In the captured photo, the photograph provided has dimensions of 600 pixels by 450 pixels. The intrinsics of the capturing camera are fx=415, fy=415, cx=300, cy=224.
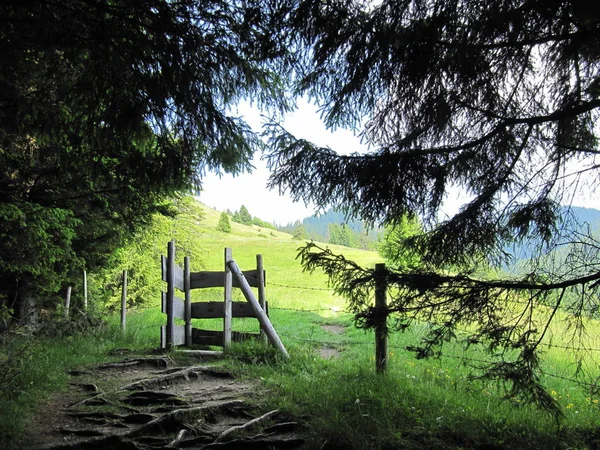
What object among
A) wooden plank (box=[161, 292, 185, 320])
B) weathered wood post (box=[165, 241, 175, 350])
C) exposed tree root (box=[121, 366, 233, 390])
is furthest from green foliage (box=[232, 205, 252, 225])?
exposed tree root (box=[121, 366, 233, 390])

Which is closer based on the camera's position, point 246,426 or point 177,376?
point 246,426

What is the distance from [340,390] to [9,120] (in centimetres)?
506

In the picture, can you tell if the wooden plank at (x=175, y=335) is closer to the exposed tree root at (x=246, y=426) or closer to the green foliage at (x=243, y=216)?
the exposed tree root at (x=246, y=426)

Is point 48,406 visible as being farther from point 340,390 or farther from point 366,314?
point 366,314

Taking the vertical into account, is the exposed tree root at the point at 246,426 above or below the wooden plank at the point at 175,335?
below

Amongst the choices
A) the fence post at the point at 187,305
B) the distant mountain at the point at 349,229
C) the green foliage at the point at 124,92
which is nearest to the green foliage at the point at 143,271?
the fence post at the point at 187,305

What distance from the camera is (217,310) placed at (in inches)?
326

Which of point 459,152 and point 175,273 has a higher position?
point 459,152

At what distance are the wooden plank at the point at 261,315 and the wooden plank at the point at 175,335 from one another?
67.1 inches

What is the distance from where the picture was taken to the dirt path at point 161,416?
12.7 ft

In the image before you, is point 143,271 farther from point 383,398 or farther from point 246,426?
point 383,398

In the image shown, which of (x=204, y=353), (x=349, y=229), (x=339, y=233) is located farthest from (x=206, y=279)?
(x=339, y=233)

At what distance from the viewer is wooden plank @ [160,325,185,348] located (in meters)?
7.95

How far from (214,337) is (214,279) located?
3.75ft
